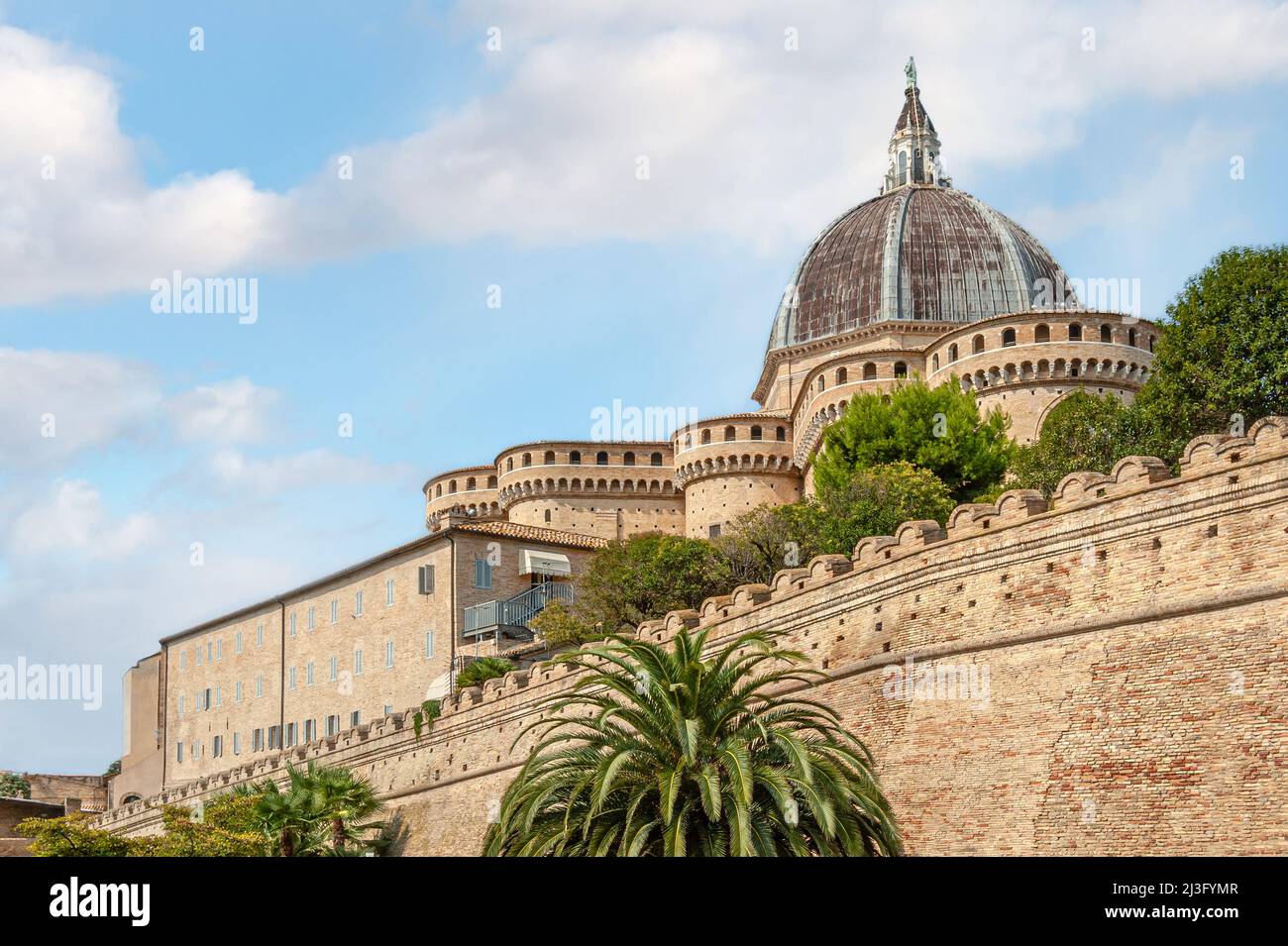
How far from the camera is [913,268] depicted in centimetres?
6694

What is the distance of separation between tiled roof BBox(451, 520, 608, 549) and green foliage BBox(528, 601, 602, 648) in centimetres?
588

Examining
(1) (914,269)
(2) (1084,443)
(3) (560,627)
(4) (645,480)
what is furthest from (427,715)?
(1) (914,269)

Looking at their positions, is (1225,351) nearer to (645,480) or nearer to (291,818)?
(291,818)

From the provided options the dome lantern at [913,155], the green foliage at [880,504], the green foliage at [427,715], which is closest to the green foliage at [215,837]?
the green foliage at [427,715]

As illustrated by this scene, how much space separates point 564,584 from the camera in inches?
2285

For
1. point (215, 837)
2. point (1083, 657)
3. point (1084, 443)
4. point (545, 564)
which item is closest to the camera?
point (1083, 657)

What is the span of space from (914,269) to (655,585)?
23.1 m

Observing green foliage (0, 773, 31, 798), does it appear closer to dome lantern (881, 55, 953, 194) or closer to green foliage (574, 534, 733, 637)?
green foliage (574, 534, 733, 637)

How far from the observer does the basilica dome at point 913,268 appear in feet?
217

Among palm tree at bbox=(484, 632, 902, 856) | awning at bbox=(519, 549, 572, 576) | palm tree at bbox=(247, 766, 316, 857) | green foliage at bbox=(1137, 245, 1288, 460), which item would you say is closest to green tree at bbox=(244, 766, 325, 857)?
palm tree at bbox=(247, 766, 316, 857)

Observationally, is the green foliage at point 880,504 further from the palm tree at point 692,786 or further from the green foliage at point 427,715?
the palm tree at point 692,786
